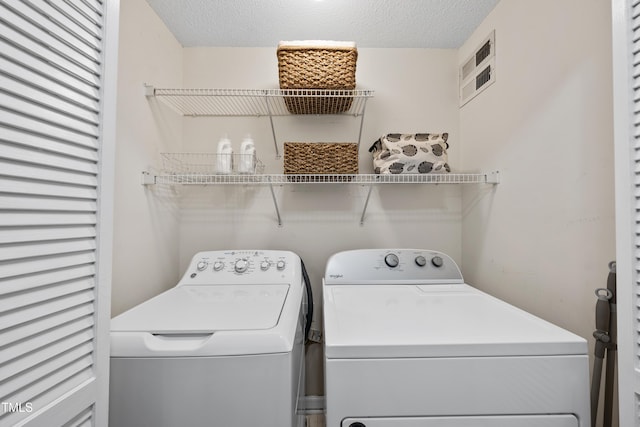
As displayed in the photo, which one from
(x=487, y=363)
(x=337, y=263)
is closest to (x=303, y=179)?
(x=337, y=263)

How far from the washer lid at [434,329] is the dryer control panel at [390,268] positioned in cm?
27

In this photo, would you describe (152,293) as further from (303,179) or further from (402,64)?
(402,64)

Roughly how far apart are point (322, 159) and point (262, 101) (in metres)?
0.63

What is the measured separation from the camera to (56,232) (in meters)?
0.68

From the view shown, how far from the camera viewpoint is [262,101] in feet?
6.57

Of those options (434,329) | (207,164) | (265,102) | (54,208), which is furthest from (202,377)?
(265,102)

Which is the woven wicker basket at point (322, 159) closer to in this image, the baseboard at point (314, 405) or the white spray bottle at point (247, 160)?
the white spray bottle at point (247, 160)

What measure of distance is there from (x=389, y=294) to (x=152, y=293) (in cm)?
126

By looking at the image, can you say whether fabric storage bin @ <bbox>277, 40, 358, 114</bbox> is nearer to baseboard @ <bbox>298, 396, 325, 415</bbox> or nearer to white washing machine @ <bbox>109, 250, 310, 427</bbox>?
white washing machine @ <bbox>109, 250, 310, 427</bbox>

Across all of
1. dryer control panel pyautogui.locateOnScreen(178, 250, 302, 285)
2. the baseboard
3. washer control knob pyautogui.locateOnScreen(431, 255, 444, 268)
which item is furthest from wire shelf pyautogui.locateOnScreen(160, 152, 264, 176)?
the baseboard

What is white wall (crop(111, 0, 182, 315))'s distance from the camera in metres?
1.42

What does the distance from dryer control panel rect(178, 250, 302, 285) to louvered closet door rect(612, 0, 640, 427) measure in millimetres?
1224

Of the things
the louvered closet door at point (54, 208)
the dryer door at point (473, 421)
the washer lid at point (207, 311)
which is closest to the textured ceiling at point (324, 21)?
the louvered closet door at point (54, 208)

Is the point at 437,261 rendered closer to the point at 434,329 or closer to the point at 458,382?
the point at 434,329
